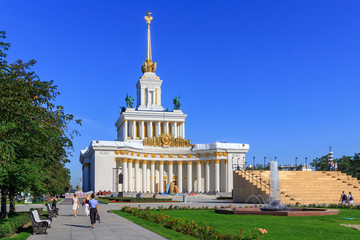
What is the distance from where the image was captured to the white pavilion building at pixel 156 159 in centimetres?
7912

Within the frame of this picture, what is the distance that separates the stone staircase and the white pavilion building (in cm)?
3264

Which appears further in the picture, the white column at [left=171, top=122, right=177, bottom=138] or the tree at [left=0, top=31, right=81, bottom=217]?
the white column at [left=171, top=122, right=177, bottom=138]

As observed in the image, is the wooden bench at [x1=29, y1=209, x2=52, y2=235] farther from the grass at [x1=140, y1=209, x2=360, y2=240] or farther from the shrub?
the grass at [x1=140, y1=209, x2=360, y2=240]

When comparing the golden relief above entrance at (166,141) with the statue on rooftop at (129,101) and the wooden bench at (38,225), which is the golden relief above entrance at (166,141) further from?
the wooden bench at (38,225)

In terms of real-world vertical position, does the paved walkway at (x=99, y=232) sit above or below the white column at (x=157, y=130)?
below

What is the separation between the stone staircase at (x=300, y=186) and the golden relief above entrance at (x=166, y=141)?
3927cm

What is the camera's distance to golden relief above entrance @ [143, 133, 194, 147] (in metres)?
87.9

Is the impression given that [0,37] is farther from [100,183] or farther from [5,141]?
[100,183]

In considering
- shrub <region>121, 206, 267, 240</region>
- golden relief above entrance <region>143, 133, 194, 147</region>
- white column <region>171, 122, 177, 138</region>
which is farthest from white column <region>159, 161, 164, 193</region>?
shrub <region>121, 206, 267, 240</region>

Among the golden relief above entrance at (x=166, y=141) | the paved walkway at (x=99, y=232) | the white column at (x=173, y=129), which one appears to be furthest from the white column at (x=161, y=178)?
the paved walkway at (x=99, y=232)

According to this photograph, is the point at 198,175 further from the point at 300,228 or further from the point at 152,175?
the point at 300,228

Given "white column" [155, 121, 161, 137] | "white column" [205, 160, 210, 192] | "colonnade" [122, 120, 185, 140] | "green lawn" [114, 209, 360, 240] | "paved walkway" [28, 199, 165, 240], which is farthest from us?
"white column" [155, 121, 161, 137]

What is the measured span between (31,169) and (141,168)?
70.0m

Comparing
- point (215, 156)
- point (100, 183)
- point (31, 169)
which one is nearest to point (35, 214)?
point (31, 169)
